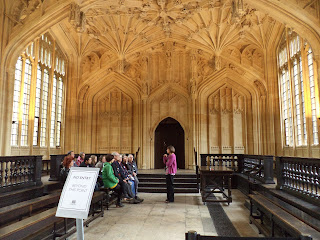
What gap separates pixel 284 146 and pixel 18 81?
39.0ft

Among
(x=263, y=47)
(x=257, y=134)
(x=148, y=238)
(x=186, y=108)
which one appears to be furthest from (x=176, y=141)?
(x=148, y=238)

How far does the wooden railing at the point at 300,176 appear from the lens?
4.64 meters

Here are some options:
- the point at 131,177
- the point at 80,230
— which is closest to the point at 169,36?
the point at 131,177

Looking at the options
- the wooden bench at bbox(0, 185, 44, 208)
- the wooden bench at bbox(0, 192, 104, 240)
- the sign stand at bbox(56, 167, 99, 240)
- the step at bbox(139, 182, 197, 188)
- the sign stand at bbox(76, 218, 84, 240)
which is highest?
the sign stand at bbox(56, 167, 99, 240)

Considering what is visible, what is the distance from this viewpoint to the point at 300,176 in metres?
5.32

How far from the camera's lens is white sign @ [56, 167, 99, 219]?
232cm

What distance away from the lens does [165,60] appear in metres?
15.7

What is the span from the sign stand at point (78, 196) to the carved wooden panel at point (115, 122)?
42.4 ft

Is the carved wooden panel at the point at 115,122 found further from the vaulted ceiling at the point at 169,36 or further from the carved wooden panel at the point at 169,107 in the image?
the vaulted ceiling at the point at 169,36

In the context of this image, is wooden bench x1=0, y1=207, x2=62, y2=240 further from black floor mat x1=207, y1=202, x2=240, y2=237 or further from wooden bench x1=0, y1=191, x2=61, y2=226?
black floor mat x1=207, y1=202, x2=240, y2=237

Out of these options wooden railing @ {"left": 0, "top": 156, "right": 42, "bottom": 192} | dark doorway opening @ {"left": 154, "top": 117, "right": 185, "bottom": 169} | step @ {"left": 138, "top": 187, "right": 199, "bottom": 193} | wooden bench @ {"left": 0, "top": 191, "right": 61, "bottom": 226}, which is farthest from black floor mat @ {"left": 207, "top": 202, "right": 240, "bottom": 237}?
dark doorway opening @ {"left": 154, "top": 117, "right": 185, "bottom": 169}

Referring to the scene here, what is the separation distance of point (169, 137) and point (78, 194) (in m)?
13.7

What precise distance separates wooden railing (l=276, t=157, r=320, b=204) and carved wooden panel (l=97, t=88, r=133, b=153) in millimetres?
10325

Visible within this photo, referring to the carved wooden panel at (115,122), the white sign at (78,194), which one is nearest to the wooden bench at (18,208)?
the white sign at (78,194)
